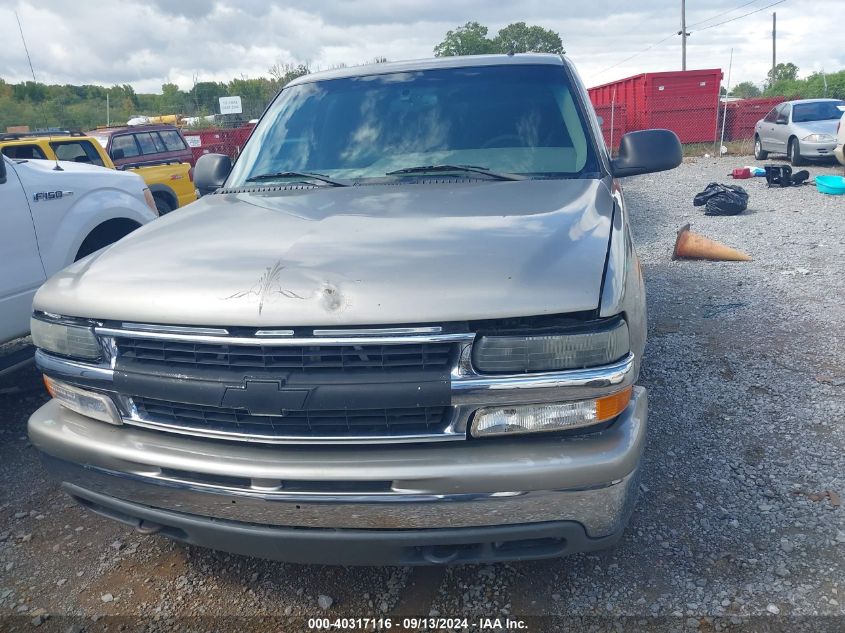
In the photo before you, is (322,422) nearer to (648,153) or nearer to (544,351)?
(544,351)

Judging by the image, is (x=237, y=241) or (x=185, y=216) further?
(x=185, y=216)

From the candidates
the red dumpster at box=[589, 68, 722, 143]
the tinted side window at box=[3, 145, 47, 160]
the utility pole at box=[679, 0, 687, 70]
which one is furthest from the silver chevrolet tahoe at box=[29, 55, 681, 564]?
the utility pole at box=[679, 0, 687, 70]

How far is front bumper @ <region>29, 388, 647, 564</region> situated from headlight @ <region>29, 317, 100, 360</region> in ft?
1.14

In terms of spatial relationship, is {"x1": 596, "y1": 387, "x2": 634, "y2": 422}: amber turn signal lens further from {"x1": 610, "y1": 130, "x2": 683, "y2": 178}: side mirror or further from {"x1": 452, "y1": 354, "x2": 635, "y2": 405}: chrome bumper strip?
{"x1": 610, "y1": 130, "x2": 683, "y2": 178}: side mirror

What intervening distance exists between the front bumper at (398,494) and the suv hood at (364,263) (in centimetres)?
41

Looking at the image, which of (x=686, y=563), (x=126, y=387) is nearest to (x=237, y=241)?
(x=126, y=387)

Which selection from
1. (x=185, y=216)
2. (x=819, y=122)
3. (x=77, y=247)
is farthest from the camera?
(x=819, y=122)

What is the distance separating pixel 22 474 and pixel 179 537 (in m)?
1.86

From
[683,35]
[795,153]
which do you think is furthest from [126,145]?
[683,35]

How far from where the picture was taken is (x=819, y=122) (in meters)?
15.4

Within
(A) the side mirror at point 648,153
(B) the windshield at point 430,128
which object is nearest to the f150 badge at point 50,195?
(B) the windshield at point 430,128

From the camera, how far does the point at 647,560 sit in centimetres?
256

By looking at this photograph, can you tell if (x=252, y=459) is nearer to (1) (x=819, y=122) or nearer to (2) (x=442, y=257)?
(2) (x=442, y=257)

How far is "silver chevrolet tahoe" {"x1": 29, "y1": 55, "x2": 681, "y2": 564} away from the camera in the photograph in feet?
6.20
